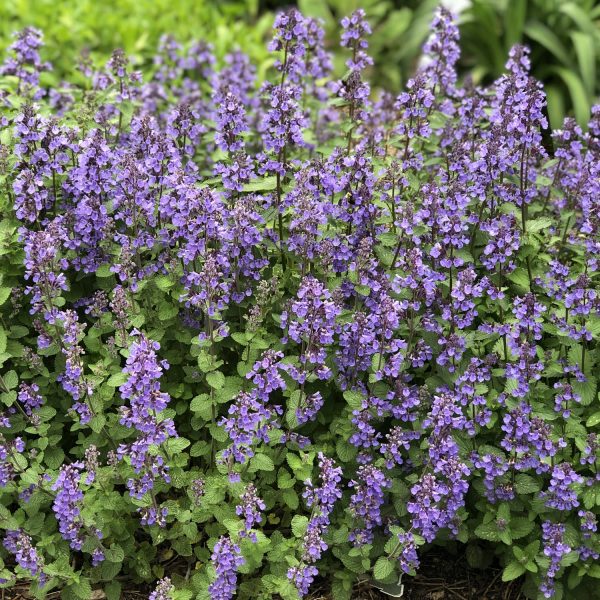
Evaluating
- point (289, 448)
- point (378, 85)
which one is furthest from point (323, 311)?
point (378, 85)

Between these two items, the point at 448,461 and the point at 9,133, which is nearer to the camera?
the point at 448,461

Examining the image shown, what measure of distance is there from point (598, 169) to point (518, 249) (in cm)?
60

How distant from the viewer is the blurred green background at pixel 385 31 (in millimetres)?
8344

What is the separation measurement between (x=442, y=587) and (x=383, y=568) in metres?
0.68

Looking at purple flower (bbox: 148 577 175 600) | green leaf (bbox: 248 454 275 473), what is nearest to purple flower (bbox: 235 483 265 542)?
green leaf (bbox: 248 454 275 473)

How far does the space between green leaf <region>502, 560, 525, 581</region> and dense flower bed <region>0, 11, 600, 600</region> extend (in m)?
0.01

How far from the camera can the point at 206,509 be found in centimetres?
386

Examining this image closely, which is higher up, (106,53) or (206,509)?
(106,53)

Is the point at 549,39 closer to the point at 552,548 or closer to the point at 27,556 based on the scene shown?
the point at 552,548

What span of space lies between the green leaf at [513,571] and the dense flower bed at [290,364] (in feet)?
0.05

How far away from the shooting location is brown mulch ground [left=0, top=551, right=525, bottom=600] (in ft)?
13.6

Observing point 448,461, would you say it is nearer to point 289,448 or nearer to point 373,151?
point 289,448

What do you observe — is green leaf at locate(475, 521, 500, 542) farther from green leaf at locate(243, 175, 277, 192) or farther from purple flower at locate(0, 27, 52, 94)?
purple flower at locate(0, 27, 52, 94)

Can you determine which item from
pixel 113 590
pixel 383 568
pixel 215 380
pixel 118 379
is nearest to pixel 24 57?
pixel 118 379
